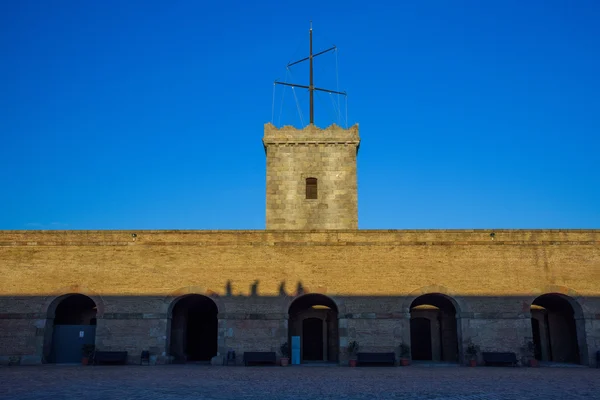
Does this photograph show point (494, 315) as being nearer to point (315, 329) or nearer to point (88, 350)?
point (315, 329)

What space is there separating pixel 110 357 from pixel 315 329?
10.6m

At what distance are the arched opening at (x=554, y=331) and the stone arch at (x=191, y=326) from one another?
15978mm

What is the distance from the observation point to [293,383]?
15.9m

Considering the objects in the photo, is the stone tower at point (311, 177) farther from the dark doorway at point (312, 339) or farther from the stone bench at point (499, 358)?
the stone bench at point (499, 358)

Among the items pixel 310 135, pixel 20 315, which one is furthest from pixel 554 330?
pixel 20 315

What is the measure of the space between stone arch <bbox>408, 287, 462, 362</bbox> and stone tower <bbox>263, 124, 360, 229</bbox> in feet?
20.7

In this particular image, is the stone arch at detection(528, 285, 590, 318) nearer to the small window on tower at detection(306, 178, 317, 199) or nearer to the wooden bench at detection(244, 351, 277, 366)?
the wooden bench at detection(244, 351, 277, 366)

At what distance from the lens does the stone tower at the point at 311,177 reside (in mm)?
31889

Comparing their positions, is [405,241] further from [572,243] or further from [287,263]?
[572,243]

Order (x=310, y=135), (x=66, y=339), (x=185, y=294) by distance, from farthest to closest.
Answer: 1. (x=310, y=135)
2. (x=66, y=339)
3. (x=185, y=294)

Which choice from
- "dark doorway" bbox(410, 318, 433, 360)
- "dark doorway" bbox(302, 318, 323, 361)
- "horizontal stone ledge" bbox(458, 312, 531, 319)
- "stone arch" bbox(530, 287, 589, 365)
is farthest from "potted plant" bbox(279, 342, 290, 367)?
"stone arch" bbox(530, 287, 589, 365)

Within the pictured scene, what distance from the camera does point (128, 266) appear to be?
23.8 metres

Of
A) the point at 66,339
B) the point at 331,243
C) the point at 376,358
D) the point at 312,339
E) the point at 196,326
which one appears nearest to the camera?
the point at 376,358

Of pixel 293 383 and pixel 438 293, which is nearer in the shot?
pixel 293 383
